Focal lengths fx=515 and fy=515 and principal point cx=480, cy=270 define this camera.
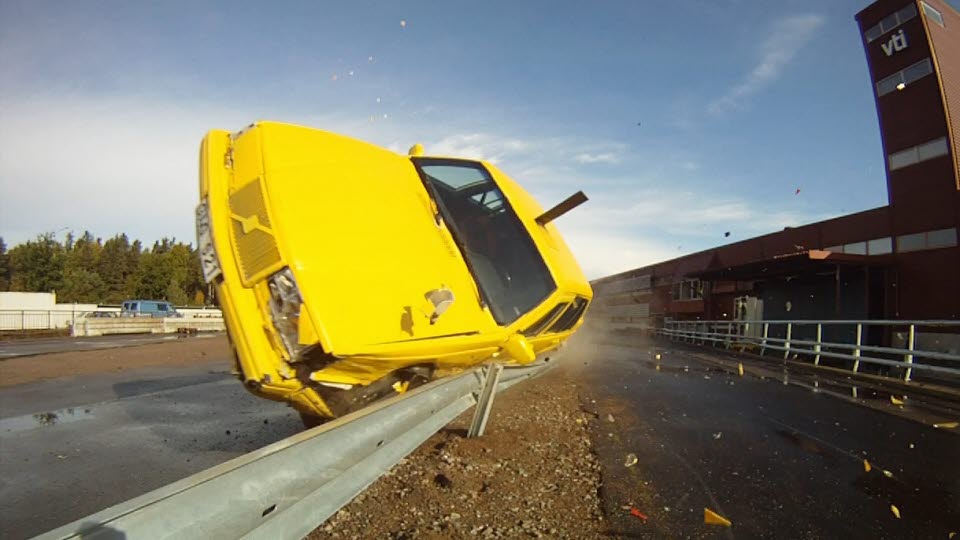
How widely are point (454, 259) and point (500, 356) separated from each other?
88 centimetres

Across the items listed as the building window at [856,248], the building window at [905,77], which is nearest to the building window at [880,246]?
the building window at [856,248]

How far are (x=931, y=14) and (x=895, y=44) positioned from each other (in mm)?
1701

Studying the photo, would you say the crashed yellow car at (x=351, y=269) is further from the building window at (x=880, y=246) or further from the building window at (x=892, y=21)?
the building window at (x=892, y=21)

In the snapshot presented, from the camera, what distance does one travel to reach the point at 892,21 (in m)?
21.5

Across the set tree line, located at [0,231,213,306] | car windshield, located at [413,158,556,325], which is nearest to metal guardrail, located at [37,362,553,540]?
car windshield, located at [413,158,556,325]

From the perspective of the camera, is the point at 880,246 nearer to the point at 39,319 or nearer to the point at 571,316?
the point at 571,316

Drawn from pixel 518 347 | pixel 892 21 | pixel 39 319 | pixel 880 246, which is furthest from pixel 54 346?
pixel 892 21

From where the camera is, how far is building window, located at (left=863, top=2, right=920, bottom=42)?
20734mm

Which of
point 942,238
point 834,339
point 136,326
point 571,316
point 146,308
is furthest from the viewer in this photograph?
point 146,308

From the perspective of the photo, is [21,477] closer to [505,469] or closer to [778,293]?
[505,469]

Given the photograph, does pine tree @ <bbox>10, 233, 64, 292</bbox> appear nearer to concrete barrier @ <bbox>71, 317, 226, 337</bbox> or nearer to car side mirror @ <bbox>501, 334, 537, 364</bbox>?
concrete barrier @ <bbox>71, 317, 226, 337</bbox>

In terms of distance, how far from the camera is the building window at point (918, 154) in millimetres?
18938

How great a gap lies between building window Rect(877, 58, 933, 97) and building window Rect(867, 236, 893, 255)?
6361mm

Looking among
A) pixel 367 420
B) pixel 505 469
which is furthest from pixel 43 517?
pixel 505 469
